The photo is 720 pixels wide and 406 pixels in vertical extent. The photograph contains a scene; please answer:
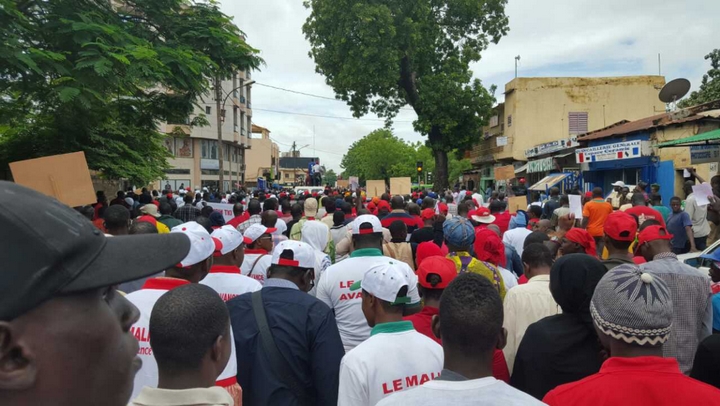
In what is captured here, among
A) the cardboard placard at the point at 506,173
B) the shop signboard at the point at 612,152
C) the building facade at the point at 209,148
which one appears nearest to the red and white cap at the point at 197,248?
the cardboard placard at the point at 506,173

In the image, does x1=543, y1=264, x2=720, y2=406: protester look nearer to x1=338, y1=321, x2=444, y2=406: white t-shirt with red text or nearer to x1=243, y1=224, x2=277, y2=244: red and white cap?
x1=338, y1=321, x2=444, y2=406: white t-shirt with red text

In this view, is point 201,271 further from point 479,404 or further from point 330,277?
point 479,404

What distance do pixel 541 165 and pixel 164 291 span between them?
25989mm

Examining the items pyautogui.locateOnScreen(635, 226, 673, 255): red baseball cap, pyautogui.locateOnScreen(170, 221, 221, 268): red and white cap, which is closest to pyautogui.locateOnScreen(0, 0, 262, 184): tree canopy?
pyautogui.locateOnScreen(170, 221, 221, 268): red and white cap

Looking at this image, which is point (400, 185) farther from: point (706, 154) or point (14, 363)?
point (14, 363)

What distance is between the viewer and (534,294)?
3727 millimetres

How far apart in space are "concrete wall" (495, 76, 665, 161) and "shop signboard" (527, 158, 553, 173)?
170 inches

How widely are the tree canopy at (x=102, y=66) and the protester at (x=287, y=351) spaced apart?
21.1 ft

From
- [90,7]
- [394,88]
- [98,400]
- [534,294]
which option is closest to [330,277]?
[534,294]

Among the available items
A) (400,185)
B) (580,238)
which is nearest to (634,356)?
(580,238)

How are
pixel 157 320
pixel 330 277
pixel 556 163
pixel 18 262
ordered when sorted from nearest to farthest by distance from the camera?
pixel 18 262
pixel 157 320
pixel 330 277
pixel 556 163

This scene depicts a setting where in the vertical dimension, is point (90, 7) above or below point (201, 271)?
above

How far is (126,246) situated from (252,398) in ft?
7.31

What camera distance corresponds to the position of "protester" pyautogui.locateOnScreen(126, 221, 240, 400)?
9.37ft
